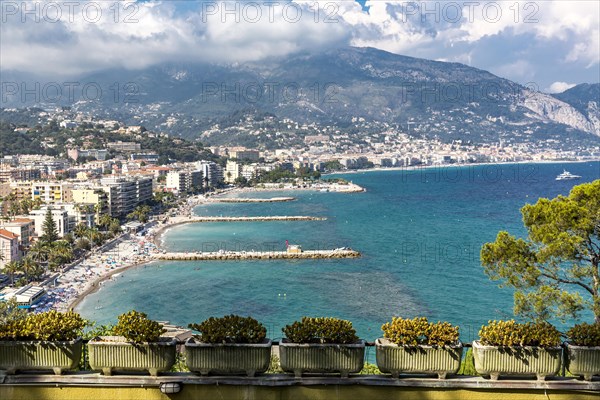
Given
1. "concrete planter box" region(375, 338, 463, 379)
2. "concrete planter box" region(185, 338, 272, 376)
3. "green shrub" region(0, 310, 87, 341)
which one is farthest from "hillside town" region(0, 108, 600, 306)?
"concrete planter box" region(375, 338, 463, 379)

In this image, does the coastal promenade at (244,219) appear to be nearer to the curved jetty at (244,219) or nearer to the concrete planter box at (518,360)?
the curved jetty at (244,219)

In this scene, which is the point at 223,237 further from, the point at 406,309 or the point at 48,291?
the point at 406,309

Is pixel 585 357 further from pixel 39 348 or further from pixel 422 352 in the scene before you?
pixel 39 348

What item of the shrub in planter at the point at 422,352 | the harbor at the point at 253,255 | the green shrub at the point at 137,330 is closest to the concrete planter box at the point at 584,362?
the shrub in planter at the point at 422,352

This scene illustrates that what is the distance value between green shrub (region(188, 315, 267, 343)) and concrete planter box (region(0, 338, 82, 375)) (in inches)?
44.4

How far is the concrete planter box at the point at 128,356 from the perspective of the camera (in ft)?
16.0

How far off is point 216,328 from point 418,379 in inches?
70.7

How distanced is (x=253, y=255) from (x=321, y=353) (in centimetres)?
3396

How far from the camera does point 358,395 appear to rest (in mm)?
4852

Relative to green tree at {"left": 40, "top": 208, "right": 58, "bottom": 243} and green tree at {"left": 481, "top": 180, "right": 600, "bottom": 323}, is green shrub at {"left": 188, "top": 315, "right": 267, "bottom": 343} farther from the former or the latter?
green tree at {"left": 40, "top": 208, "right": 58, "bottom": 243}

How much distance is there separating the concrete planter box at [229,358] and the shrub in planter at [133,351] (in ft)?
0.78

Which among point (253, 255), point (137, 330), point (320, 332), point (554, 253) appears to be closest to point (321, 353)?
point (320, 332)

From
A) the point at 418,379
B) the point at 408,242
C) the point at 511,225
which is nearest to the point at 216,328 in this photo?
the point at 418,379

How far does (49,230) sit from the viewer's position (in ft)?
128
